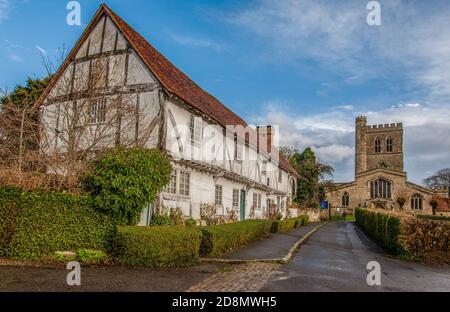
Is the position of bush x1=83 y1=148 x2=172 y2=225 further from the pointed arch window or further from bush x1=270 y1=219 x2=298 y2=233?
the pointed arch window

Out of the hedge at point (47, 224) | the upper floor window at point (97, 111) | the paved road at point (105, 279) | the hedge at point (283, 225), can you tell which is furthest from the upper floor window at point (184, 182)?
the hedge at point (283, 225)

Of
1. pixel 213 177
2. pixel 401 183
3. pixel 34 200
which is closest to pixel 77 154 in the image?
pixel 34 200

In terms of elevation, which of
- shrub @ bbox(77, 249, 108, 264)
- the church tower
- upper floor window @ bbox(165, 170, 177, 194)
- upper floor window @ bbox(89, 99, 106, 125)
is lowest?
shrub @ bbox(77, 249, 108, 264)

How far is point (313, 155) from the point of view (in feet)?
156

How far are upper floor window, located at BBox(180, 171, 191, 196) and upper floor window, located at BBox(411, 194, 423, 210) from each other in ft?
157

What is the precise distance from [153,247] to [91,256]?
6.34 feet

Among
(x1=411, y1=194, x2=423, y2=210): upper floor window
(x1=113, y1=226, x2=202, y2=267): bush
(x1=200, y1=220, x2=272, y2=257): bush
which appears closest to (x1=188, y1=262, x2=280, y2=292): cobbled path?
(x1=113, y1=226, x2=202, y2=267): bush

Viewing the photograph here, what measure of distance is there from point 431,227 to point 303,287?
25.5ft

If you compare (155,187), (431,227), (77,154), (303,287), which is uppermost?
(77,154)

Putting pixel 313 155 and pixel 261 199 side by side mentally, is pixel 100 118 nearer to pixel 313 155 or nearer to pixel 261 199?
pixel 261 199

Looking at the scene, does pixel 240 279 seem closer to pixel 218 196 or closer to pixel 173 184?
pixel 173 184

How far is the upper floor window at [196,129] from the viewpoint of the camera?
16.0 m

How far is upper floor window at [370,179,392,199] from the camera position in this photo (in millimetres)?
54531

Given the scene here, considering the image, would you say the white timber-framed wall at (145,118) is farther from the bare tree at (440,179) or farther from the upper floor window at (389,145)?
the bare tree at (440,179)
